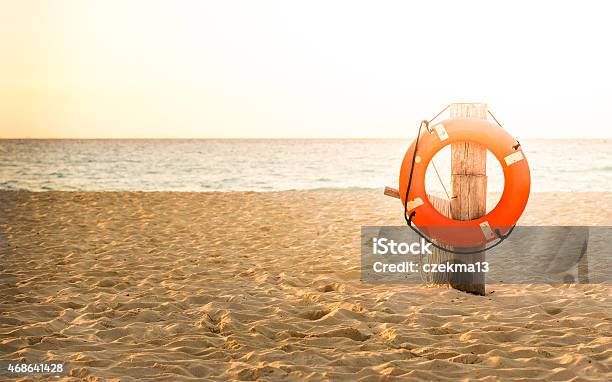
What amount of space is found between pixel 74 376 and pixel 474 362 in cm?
164

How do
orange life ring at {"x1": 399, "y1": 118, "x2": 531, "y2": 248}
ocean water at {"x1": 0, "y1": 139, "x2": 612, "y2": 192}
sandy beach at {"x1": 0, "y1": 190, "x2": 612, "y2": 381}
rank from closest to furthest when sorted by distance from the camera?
sandy beach at {"x1": 0, "y1": 190, "x2": 612, "y2": 381} → orange life ring at {"x1": 399, "y1": 118, "x2": 531, "y2": 248} → ocean water at {"x1": 0, "y1": 139, "x2": 612, "y2": 192}

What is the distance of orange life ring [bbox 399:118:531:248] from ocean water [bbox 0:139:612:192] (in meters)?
12.1

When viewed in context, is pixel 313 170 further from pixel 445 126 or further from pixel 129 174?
pixel 445 126

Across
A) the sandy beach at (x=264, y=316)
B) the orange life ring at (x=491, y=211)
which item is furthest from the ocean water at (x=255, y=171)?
the orange life ring at (x=491, y=211)

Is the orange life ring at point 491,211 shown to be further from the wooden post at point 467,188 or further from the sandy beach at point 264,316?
the sandy beach at point 264,316

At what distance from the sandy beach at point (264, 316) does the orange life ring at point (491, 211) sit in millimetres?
388

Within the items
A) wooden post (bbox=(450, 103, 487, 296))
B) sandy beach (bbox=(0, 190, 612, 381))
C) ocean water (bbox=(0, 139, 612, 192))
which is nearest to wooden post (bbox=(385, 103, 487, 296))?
wooden post (bbox=(450, 103, 487, 296))

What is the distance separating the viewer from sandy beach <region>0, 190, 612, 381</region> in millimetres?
2602

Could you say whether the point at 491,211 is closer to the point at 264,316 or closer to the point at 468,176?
the point at 468,176

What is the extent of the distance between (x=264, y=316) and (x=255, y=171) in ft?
64.6

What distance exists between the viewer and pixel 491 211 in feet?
12.3

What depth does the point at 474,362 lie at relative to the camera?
2.66 m

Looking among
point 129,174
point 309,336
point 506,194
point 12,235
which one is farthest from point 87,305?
point 129,174

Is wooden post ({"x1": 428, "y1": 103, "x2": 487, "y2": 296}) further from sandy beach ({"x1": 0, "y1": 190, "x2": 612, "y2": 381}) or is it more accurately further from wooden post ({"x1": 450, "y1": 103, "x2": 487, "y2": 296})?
sandy beach ({"x1": 0, "y1": 190, "x2": 612, "y2": 381})
